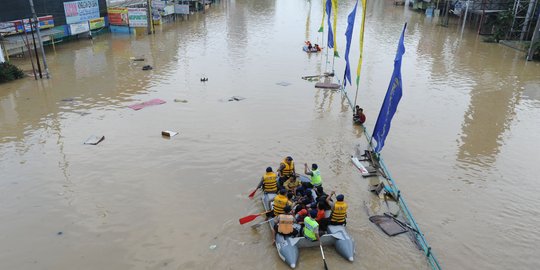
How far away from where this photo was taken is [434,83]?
24.8 m

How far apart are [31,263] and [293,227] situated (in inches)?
259

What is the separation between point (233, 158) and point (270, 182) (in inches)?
142

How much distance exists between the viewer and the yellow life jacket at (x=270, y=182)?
457 inches

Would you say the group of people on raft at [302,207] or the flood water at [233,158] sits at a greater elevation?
the group of people on raft at [302,207]

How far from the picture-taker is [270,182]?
11648 millimetres

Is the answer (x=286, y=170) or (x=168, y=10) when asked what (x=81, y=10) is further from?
(x=286, y=170)

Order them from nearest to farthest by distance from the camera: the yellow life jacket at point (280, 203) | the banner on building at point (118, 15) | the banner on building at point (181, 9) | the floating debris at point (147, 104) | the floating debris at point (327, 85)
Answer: the yellow life jacket at point (280, 203)
the floating debris at point (147, 104)
the floating debris at point (327, 85)
the banner on building at point (118, 15)
the banner on building at point (181, 9)

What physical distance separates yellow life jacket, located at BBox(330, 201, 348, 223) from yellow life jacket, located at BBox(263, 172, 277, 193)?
2.20 m

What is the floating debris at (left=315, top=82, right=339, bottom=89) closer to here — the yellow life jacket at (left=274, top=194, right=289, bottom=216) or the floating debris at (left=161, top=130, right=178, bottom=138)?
the floating debris at (left=161, top=130, right=178, bottom=138)

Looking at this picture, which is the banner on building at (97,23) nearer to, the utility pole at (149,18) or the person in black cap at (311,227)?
the utility pole at (149,18)

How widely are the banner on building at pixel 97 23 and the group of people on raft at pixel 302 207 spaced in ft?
104

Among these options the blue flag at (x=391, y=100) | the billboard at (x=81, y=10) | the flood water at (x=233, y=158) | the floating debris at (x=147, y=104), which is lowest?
the flood water at (x=233, y=158)

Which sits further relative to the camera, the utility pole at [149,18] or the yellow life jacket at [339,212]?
the utility pole at [149,18]

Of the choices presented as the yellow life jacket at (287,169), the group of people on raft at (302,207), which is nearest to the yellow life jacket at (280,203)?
the group of people on raft at (302,207)
